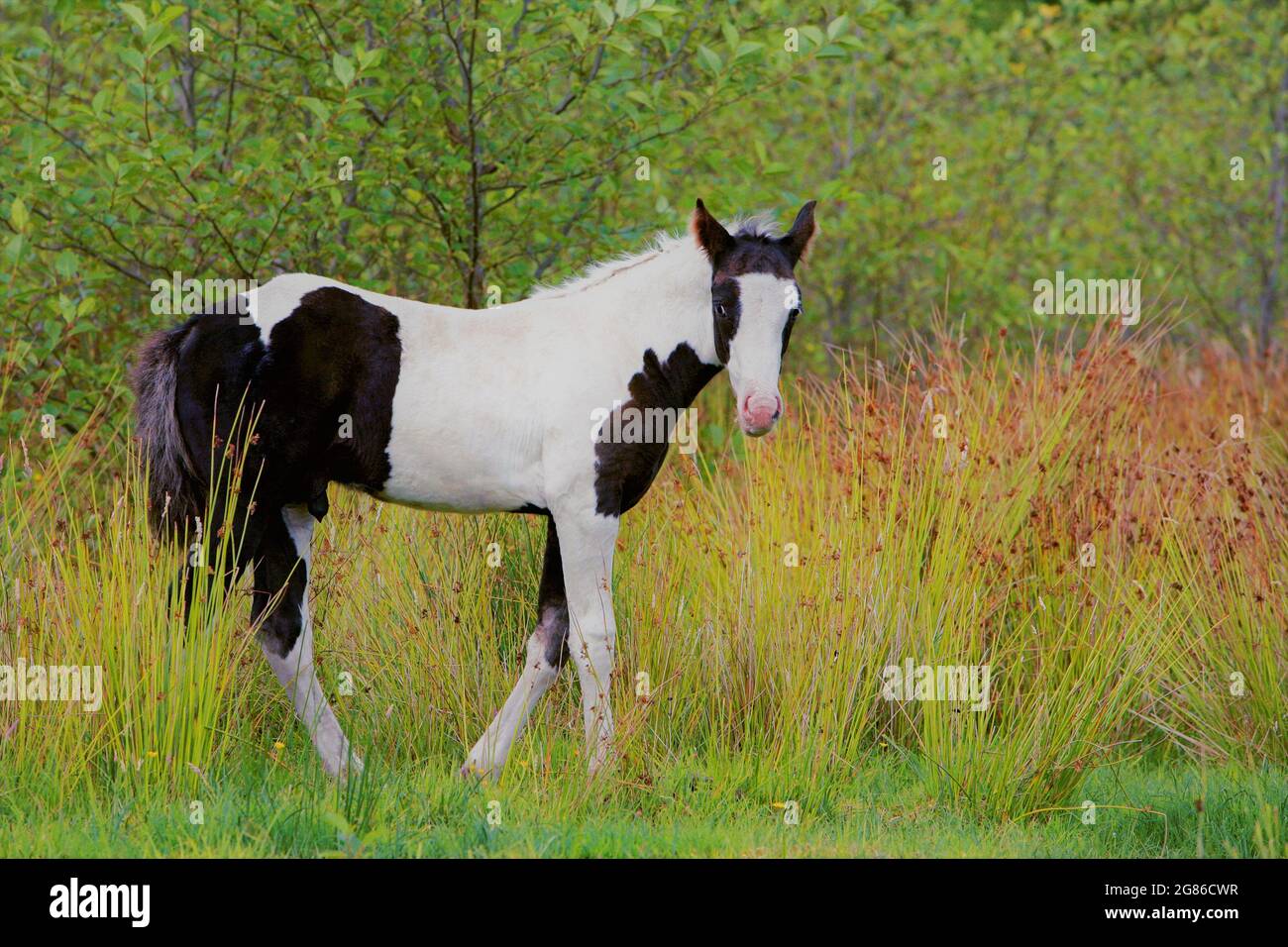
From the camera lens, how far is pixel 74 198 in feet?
21.8

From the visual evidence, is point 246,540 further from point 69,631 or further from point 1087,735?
point 1087,735

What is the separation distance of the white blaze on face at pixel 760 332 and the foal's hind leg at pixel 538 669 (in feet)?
3.14

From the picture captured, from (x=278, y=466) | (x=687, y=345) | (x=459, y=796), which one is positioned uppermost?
(x=687, y=345)

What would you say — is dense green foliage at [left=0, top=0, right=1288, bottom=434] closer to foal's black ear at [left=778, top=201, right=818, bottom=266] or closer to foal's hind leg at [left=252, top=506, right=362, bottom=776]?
foal's hind leg at [left=252, top=506, right=362, bottom=776]

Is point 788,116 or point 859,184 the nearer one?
point 859,184

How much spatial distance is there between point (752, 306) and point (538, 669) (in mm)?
1577

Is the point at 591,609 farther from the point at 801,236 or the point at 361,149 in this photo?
the point at 361,149

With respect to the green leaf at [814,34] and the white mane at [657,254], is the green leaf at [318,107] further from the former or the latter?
the green leaf at [814,34]

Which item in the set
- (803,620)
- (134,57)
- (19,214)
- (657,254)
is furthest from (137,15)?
(803,620)

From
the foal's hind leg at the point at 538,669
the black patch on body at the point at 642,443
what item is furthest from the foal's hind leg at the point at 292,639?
the black patch on body at the point at 642,443

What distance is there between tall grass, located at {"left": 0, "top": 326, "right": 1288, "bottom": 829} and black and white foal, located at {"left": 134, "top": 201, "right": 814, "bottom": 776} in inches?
9.3

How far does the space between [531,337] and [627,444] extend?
0.55 m

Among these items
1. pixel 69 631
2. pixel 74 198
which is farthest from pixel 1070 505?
pixel 74 198

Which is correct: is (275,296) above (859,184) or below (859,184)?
below
